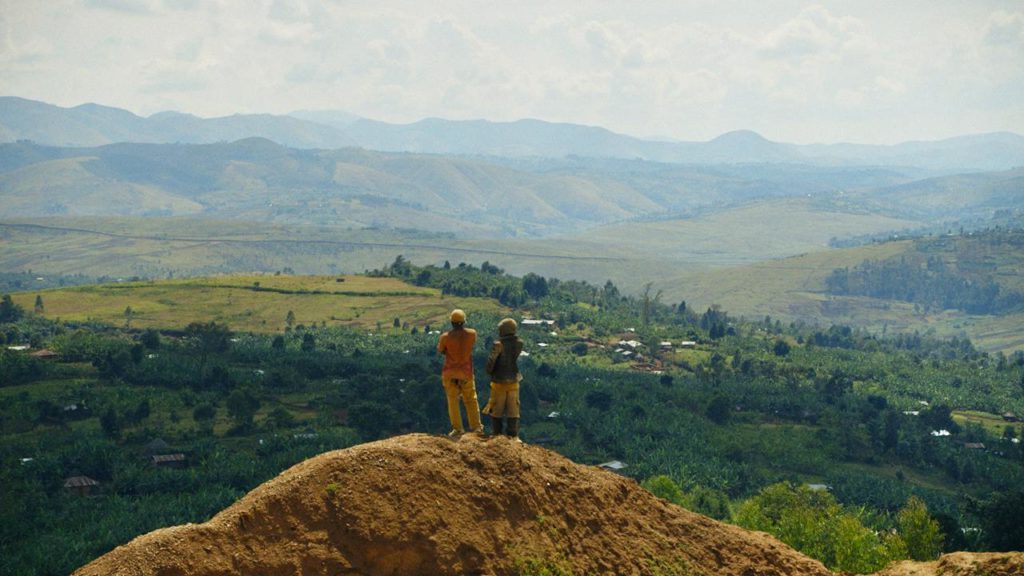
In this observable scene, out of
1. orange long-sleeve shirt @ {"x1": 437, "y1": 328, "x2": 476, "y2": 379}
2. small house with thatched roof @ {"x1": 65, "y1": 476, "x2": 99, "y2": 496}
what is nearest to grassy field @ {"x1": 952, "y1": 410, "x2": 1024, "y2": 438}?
small house with thatched roof @ {"x1": 65, "y1": 476, "x2": 99, "y2": 496}

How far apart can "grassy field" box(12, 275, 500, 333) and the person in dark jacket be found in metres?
151

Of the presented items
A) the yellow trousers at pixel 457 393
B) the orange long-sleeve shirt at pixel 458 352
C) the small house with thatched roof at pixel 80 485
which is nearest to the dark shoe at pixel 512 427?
the yellow trousers at pixel 457 393

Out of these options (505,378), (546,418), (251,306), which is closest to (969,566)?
(505,378)

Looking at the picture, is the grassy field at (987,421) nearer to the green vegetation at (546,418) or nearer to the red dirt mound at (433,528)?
the green vegetation at (546,418)

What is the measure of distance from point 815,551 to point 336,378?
84894 mm

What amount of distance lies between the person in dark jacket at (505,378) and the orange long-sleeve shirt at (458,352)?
51cm

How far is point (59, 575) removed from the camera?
61094 mm

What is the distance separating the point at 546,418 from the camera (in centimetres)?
11325

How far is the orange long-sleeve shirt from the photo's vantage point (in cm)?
2281

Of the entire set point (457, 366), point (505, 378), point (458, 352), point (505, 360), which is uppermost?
point (458, 352)

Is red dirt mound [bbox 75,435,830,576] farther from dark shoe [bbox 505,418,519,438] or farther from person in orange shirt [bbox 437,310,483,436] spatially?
dark shoe [bbox 505,418,519,438]

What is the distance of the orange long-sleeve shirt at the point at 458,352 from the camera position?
898 inches

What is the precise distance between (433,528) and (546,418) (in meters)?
94.3

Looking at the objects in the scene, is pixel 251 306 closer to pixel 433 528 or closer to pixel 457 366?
pixel 457 366
